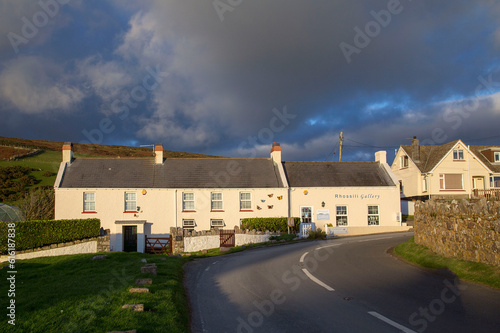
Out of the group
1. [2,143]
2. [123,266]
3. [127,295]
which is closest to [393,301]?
[127,295]

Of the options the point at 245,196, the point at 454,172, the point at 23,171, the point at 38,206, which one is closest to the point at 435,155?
the point at 454,172

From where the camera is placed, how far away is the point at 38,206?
37.6m

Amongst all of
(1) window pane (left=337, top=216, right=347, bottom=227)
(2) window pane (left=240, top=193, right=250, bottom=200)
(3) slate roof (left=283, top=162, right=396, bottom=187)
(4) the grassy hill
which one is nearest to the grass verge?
(1) window pane (left=337, top=216, right=347, bottom=227)

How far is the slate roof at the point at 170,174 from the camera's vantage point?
34.1 m

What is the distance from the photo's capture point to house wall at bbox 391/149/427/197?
48.4 m

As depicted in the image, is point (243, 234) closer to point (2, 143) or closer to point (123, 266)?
point (123, 266)

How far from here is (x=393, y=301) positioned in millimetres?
8836

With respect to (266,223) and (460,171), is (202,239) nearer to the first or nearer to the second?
(266,223)

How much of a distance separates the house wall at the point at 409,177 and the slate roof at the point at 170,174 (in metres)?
21.1

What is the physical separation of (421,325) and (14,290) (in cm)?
1035

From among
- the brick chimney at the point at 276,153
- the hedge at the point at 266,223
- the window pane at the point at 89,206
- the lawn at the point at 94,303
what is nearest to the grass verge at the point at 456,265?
the lawn at the point at 94,303

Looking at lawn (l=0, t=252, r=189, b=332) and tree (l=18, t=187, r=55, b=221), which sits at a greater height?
tree (l=18, t=187, r=55, b=221)

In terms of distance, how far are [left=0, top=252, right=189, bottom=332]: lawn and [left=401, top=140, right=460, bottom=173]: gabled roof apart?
4164 centimetres

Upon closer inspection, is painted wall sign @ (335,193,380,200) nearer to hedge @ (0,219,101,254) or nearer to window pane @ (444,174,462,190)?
window pane @ (444,174,462,190)
